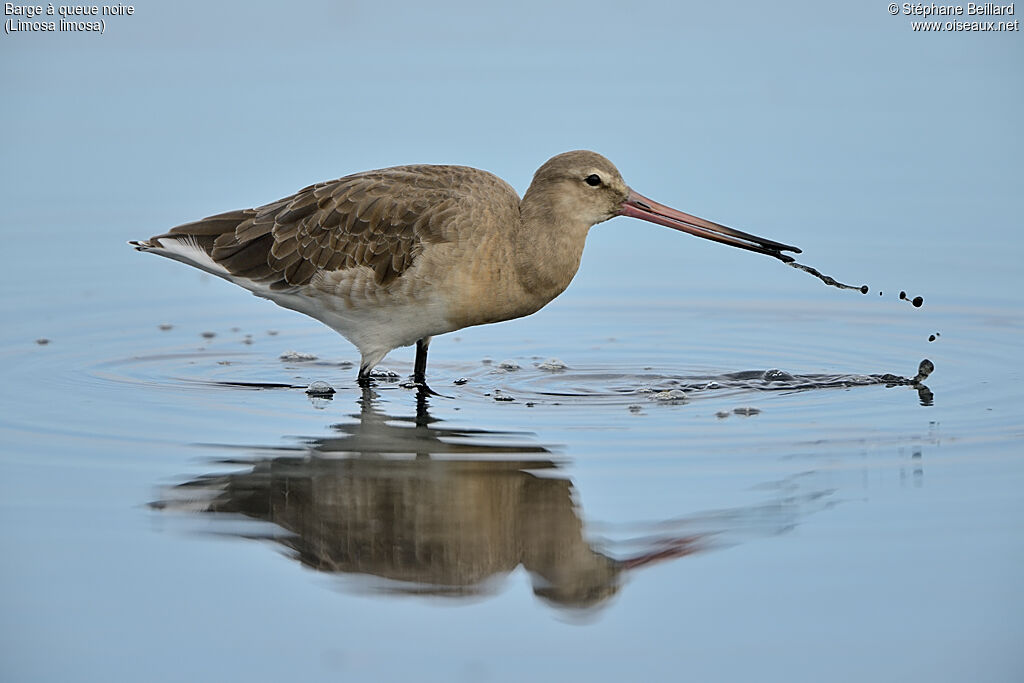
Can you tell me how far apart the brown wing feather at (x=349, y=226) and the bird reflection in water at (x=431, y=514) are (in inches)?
64.4

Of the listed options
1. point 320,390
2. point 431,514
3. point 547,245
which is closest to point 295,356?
point 320,390

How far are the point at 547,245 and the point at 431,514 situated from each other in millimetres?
2958

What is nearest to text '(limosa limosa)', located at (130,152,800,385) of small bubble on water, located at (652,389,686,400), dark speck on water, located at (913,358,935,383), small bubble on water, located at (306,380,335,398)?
small bubble on water, located at (306,380,335,398)

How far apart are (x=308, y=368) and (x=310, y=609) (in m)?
4.53

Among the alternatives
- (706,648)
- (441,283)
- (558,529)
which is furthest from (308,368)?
(706,648)

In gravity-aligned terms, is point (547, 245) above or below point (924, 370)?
above

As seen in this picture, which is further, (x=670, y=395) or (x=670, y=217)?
(x=670, y=217)

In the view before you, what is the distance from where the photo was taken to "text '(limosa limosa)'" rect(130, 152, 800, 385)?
915 centimetres

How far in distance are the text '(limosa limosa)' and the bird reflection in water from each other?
4.38 ft

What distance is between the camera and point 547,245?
30.5ft

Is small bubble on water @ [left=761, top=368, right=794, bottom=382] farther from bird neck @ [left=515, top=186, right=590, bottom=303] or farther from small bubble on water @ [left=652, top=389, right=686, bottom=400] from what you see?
bird neck @ [left=515, top=186, right=590, bottom=303]

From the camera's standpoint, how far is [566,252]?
9328 millimetres

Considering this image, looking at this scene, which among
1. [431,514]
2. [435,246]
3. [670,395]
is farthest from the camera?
[435,246]

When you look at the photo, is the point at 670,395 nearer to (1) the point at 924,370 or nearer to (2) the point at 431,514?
(1) the point at 924,370
